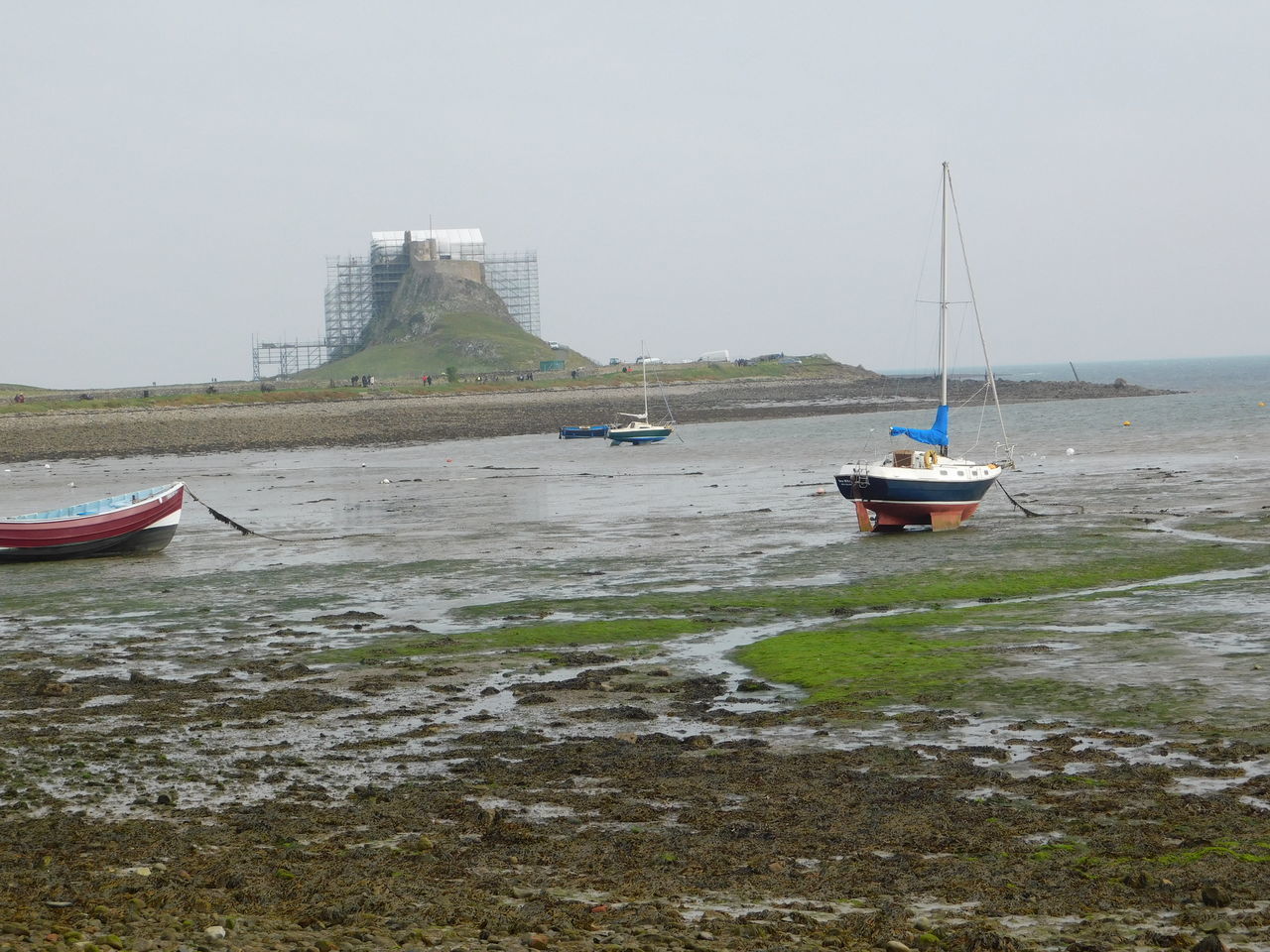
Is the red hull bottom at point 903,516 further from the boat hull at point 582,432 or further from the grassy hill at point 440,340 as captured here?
the grassy hill at point 440,340

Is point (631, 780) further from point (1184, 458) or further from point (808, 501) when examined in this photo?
point (1184, 458)

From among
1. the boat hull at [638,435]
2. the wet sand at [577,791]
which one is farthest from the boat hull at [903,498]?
the boat hull at [638,435]

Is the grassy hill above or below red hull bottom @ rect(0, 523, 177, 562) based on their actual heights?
above

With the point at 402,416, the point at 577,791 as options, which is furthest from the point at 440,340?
the point at 577,791

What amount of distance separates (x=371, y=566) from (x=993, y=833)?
20653 millimetres

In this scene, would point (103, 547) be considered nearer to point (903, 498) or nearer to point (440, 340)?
point (903, 498)

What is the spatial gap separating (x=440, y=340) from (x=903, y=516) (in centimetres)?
15386

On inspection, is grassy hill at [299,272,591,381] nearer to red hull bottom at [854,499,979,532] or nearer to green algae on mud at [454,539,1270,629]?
red hull bottom at [854,499,979,532]

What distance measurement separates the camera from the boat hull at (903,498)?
33781mm

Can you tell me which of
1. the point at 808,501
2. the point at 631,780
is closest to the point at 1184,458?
the point at 808,501

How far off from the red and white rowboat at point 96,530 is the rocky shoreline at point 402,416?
144 feet

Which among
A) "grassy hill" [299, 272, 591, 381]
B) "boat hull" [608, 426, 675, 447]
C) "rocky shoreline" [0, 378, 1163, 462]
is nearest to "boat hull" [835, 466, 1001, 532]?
"boat hull" [608, 426, 675, 447]

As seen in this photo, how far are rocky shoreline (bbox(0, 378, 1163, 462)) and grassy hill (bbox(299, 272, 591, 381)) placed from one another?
3607 cm

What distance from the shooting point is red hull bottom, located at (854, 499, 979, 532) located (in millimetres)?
33969
